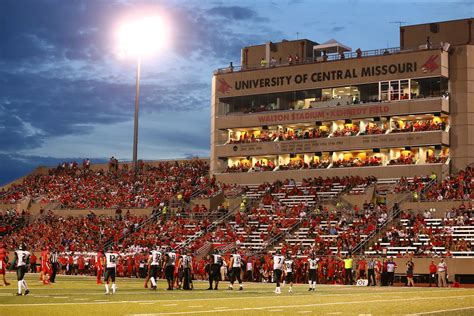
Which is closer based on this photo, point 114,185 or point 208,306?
point 208,306

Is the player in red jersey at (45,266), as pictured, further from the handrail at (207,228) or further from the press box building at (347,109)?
the press box building at (347,109)

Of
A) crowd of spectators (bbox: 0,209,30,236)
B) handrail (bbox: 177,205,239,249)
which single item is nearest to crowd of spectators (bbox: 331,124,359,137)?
handrail (bbox: 177,205,239,249)

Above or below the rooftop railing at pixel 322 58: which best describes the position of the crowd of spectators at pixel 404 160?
below

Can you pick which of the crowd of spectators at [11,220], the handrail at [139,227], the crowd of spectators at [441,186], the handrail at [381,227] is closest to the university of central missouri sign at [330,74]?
the crowd of spectators at [441,186]

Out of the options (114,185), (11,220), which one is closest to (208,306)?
(11,220)

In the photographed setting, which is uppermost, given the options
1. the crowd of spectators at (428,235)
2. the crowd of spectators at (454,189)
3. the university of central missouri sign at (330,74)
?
the university of central missouri sign at (330,74)

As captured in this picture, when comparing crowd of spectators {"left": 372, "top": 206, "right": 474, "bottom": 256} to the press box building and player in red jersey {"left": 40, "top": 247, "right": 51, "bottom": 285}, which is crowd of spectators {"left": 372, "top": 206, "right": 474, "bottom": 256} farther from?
player in red jersey {"left": 40, "top": 247, "right": 51, "bottom": 285}

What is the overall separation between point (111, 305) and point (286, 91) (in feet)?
145

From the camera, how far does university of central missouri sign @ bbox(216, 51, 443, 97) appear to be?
5803 centimetres

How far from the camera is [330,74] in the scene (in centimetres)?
6200

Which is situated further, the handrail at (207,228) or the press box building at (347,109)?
the press box building at (347,109)

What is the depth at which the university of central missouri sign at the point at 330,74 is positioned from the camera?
190ft

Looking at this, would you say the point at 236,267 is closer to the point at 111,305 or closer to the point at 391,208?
the point at 111,305

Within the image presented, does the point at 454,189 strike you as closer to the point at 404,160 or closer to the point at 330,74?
the point at 404,160
